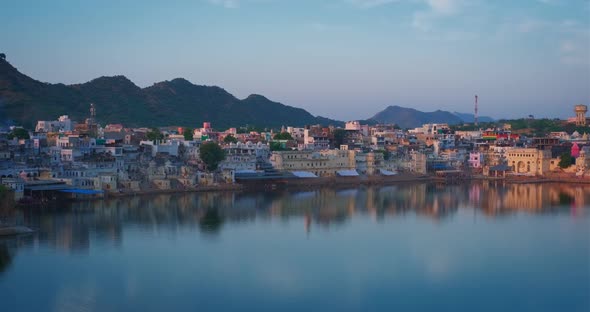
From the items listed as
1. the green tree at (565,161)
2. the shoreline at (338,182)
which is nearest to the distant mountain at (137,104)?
the shoreline at (338,182)

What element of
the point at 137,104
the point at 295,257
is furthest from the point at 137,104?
the point at 295,257

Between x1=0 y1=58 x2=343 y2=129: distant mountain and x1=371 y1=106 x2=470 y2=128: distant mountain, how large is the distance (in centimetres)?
3999

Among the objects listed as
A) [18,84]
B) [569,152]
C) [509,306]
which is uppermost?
[18,84]

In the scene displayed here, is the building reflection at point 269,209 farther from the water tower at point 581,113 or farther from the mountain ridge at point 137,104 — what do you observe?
the water tower at point 581,113

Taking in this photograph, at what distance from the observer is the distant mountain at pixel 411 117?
3917 inches

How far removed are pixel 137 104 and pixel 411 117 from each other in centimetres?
6760

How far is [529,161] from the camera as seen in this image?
22344 mm

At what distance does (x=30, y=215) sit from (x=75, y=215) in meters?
0.77

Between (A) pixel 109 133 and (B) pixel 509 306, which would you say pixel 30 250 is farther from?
(A) pixel 109 133

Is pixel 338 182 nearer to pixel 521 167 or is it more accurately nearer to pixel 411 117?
pixel 521 167

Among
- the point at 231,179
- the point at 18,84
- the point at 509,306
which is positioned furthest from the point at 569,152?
the point at 18,84

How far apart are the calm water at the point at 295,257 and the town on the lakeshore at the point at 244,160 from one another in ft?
4.25

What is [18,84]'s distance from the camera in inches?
1209

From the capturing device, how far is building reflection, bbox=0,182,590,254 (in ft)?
36.2
